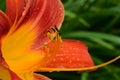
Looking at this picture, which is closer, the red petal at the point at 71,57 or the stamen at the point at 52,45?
the stamen at the point at 52,45

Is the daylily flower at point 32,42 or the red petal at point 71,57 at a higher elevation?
the daylily flower at point 32,42

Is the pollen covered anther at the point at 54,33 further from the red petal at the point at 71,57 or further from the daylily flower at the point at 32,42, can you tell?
the red petal at the point at 71,57

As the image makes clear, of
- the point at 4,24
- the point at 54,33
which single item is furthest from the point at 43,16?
the point at 4,24

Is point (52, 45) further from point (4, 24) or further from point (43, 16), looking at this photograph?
point (4, 24)

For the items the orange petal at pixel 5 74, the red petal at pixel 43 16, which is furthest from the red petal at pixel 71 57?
the orange petal at pixel 5 74

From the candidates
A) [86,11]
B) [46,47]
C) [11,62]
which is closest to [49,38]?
[46,47]

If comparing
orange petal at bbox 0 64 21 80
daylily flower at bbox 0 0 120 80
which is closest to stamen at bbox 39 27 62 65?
daylily flower at bbox 0 0 120 80

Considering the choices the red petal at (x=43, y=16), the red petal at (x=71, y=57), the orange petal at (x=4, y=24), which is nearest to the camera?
the orange petal at (x=4, y=24)

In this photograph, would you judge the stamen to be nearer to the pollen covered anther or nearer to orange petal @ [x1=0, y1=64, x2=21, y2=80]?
the pollen covered anther
